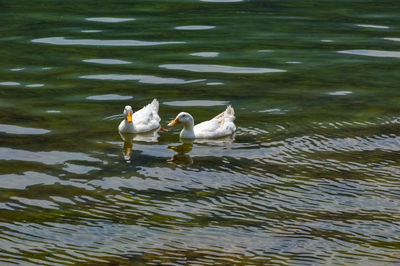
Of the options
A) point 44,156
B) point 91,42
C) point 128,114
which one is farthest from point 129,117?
point 91,42

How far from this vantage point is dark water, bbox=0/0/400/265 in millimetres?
10133

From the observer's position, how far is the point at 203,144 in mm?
14305

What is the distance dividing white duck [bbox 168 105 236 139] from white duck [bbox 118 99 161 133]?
0.56m

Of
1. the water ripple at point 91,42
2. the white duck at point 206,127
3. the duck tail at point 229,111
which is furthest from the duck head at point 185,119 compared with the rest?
the water ripple at point 91,42

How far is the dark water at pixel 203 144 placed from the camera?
33.2 feet

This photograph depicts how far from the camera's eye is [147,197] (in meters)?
11.5

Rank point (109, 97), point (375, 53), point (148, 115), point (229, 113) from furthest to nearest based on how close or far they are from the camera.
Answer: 1. point (375, 53)
2. point (109, 97)
3. point (148, 115)
4. point (229, 113)

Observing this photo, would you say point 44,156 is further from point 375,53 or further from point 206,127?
point 375,53

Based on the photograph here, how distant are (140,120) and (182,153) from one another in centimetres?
159

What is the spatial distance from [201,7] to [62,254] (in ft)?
56.6

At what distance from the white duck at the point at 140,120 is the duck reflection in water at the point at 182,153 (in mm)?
874

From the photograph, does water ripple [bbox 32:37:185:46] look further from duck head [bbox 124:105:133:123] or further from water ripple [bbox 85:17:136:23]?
duck head [bbox 124:105:133:123]

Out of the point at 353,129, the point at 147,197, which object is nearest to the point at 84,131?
the point at 147,197

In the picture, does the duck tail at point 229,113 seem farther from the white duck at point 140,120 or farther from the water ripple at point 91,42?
the water ripple at point 91,42
